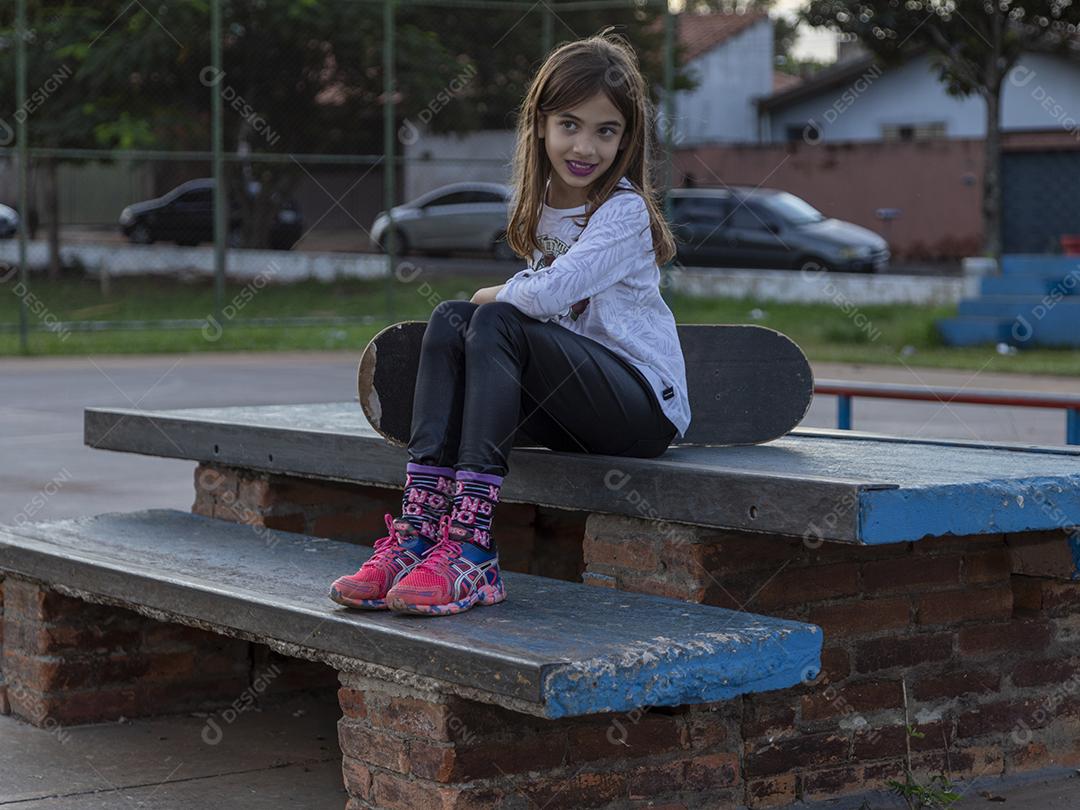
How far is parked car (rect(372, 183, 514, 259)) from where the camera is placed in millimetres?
27297

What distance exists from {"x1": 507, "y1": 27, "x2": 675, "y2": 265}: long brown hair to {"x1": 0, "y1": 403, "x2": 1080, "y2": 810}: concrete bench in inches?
21.1

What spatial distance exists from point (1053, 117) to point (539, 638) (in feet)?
115

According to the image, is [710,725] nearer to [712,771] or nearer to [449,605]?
[712,771]

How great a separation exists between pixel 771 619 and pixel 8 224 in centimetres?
2809

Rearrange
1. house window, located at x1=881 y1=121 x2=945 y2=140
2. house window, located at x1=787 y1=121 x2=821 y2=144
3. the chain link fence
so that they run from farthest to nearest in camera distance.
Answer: house window, located at x1=787 y1=121 x2=821 y2=144 → house window, located at x1=881 y1=121 x2=945 y2=140 → the chain link fence

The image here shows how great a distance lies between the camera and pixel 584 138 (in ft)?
12.3

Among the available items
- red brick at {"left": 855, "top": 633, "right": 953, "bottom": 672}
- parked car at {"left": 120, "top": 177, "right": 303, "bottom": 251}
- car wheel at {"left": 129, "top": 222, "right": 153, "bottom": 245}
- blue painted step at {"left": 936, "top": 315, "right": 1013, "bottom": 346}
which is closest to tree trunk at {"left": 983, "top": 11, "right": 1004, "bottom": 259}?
blue painted step at {"left": 936, "top": 315, "right": 1013, "bottom": 346}

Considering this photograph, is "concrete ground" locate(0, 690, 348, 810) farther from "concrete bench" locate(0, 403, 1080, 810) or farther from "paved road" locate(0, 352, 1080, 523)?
"paved road" locate(0, 352, 1080, 523)

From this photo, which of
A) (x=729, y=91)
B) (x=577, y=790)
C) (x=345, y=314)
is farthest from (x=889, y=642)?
(x=729, y=91)

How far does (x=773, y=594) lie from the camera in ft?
11.8

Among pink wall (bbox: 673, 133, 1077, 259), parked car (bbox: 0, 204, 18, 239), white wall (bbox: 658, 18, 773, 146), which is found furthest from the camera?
white wall (bbox: 658, 18, 773, 146)

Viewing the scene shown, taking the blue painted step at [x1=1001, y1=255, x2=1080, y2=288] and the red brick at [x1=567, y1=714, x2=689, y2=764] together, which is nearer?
the red brick at [x1=567, y1=714, x2=689, y2=764]

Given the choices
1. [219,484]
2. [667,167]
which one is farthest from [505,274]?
[219,484]

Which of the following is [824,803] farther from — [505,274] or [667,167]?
[505,274]
